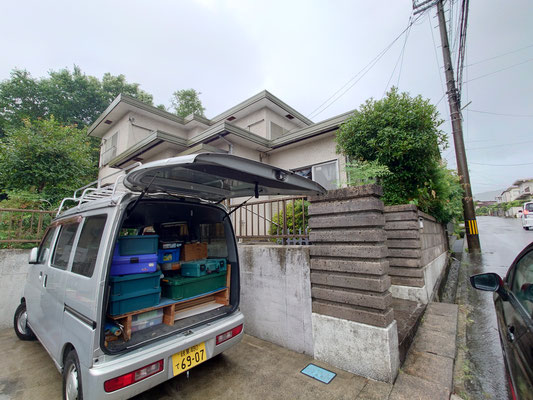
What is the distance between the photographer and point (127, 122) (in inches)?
395

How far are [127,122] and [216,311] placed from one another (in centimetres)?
1021

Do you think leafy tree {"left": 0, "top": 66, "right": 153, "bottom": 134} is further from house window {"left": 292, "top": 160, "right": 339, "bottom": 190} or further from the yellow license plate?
the yellow license plate

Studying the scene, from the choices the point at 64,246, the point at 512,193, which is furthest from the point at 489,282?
the point at 512,193

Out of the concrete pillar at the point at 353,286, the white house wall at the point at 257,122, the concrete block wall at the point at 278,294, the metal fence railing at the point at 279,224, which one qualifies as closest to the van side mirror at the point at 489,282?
the concrete pillar at the point at 353,286

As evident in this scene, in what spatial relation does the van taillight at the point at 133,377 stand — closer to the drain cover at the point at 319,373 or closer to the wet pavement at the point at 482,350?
the drain cover at the point at 319,373

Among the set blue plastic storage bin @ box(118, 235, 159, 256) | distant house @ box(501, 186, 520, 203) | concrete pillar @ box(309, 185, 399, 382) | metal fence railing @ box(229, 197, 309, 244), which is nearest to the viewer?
blue plastic storage bin @ box(118, 235, 159, 256)

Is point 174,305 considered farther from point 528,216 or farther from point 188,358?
point 528,216

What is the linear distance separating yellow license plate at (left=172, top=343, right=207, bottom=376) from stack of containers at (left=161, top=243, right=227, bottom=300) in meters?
0.52

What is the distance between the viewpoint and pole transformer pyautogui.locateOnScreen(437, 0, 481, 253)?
32.8 feet

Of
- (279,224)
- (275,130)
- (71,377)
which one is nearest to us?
(71,377)

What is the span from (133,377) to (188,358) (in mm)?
471

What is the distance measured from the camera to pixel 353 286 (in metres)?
2.44

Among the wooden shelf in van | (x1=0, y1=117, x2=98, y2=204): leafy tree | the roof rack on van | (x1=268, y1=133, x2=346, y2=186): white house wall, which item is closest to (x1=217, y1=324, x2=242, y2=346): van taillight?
the wooden shelf in van

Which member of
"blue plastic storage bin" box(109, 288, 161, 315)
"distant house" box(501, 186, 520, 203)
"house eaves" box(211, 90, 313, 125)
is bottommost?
"blue plastic storage bin" box(109, 288, 161, 315)
